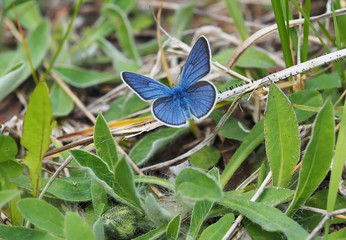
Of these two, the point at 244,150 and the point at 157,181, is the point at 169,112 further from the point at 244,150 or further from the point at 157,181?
the point at 244,150

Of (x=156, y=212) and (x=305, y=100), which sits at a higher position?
(x=305, y=100)

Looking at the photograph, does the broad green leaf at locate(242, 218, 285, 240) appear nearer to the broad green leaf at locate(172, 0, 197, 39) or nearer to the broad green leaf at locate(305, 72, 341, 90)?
the broad green leaf at locate(305, 72, 341, 90)

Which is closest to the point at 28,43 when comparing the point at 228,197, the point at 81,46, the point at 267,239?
the point at 81,46

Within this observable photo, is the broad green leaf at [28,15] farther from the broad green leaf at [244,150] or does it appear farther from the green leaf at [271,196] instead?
the green leaf at [271,196]

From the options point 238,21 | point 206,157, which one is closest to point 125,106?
point 206,157

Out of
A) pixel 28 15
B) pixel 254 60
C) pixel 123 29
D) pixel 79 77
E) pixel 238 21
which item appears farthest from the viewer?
pixel 28 15

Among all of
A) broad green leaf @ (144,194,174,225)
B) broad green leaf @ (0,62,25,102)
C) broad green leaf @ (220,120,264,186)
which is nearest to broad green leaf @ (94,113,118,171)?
broad green leaf @ (144,194,174,225)
